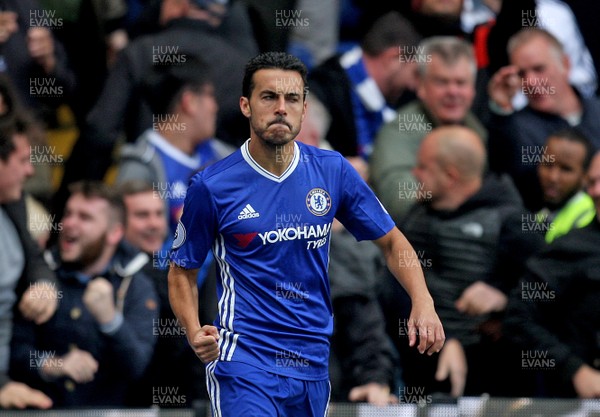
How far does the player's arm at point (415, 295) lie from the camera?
15.2ft

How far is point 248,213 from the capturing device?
482cm

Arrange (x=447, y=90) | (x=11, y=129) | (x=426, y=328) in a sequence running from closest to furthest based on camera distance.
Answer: (x=426, y=328) < (x=11, y=129) < (x=447, y=90)

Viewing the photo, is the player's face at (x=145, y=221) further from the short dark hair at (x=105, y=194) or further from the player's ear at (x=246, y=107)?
the player's ear at (x=246, y=107)

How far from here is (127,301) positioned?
778 centimetres

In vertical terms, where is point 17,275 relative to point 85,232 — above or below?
below

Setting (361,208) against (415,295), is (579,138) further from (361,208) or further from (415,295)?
(415,295)

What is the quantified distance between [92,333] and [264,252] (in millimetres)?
3190

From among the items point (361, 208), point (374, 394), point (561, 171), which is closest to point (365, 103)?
point (561, 171)

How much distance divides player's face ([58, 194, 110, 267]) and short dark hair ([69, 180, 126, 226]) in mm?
33

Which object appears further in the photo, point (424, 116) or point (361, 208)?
point (424, 116)

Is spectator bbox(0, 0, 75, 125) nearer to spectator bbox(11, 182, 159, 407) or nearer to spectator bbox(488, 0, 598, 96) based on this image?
spectator bbox(11, 182, 159, 407)

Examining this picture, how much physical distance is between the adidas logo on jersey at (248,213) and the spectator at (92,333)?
3080mm

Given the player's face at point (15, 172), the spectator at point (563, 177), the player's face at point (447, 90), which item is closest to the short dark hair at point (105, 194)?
the player's face at point (15, 172)

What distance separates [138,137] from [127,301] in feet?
3.81
